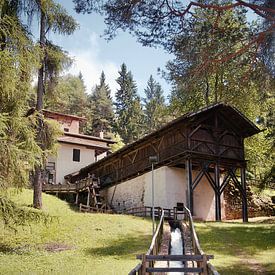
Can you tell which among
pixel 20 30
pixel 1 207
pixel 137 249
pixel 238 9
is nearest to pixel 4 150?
pixel 1 207

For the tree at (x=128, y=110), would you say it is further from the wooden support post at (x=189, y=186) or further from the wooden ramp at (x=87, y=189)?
the wooden support post at (x=189, y=186)

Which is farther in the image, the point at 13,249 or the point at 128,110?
the point at 128,110

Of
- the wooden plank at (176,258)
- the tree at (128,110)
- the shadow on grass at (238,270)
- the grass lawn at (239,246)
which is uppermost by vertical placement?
the tree at (128,110)

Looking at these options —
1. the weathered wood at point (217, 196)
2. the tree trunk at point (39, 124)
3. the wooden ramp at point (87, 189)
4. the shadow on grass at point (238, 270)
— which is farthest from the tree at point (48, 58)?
the shadow on grass at point (238, 270)

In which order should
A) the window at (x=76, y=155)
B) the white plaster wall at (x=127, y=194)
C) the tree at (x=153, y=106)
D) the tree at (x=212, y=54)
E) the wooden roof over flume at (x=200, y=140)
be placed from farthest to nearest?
the tree at (x=153, y=106)
the window at (x=76, y=155)
the white plaster wall at (x=127, y=194)
the wooden roof over flume at (x=200, y=140)
the tree at (x=212, y=54)

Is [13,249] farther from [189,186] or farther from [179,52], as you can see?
[189,186]

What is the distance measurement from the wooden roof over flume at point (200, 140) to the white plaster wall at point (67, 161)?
31.6 ft

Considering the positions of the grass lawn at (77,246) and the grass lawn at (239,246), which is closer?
the grass lawn at (77,246)

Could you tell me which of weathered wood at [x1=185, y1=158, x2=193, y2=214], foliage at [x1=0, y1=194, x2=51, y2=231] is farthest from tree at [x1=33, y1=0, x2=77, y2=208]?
weathered wood at [x1=185, y1=158, x2=193, y2=214]

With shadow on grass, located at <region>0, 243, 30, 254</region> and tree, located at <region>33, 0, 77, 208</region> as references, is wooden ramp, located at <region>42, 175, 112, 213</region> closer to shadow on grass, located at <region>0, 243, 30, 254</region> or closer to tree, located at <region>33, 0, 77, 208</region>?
tree, located at <region>33, 0, 77, 208</region>

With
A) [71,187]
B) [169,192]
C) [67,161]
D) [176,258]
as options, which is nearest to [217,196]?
[169,192]

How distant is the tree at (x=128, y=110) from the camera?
61.2 metres

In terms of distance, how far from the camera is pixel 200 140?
82.4 feet

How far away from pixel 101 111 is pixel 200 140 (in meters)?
44.1
